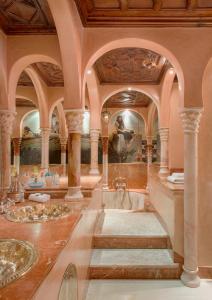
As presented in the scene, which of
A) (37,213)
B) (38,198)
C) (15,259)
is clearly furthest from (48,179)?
(15,259)

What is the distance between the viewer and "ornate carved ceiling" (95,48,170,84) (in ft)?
19.5

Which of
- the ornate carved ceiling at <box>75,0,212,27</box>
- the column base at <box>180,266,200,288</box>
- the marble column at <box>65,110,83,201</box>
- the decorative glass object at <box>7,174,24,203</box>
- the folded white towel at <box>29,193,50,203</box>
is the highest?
the ornate carved ceiling at <box>75,0,212,27</box>

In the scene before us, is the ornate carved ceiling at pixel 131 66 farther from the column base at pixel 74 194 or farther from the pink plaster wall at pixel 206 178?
the column base at pixel 74 194

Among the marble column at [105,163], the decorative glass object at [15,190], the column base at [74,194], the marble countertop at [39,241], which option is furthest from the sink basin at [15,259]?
the marble column at [105,163]

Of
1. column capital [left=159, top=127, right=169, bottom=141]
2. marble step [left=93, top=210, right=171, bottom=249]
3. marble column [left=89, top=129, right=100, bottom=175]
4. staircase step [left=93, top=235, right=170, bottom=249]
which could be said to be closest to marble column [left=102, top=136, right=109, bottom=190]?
marble column [left=89, top=129, right=100, bottom=175]

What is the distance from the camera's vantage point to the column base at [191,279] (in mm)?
4334

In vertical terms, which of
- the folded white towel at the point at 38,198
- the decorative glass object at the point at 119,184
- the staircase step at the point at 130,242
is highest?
the folded white towel at the point at 38,198

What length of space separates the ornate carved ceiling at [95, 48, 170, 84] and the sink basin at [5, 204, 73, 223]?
3974 mm

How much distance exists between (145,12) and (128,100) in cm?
720

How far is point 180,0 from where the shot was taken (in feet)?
12.9

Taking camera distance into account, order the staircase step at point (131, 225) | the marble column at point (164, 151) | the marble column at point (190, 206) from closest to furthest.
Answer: the marble column at point (190, 206) → the staircase step at point (131, 225) → the marble column at point (164, 151)

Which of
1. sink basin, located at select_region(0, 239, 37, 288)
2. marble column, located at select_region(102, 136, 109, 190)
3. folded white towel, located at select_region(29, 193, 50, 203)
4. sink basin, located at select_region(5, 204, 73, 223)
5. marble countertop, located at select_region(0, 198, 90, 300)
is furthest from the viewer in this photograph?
marble column, located at select_region(102, 136, 109, 190)

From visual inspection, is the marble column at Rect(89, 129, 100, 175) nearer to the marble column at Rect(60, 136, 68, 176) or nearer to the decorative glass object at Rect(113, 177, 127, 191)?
the decorative glass object at Rect(113, 177, 127, 191)

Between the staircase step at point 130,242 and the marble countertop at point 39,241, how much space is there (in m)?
2.07
